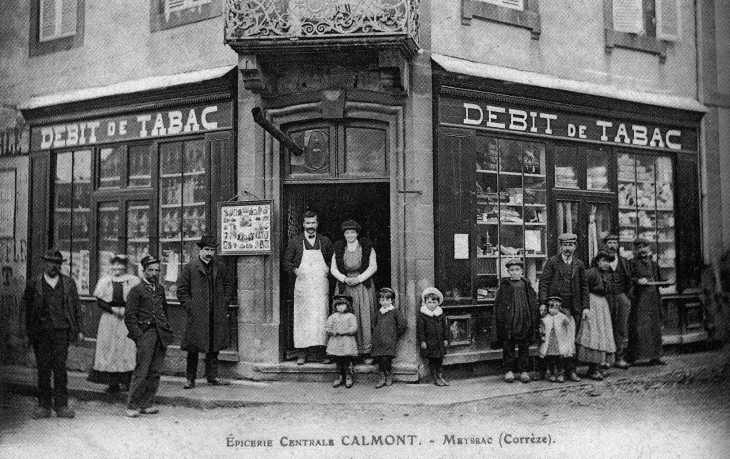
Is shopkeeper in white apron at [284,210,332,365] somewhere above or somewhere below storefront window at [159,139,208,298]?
below

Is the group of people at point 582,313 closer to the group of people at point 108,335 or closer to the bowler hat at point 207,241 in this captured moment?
the bowler hat at point 207,241

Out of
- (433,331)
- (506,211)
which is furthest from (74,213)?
(506,211)

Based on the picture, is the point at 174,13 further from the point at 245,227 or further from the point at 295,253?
the point at 295,253

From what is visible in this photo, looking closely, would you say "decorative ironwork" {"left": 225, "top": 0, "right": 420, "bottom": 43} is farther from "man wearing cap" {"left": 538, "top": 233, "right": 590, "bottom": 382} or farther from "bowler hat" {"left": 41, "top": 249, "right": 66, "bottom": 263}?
"man wearing cap" {"left": 538, "top": 233, "right": 590, "bottom": 382}

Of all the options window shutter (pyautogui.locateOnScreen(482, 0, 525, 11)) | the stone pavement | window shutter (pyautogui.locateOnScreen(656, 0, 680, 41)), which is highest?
window shutter (pyautogui.locateOnScreen(482, 0, 525, 11))

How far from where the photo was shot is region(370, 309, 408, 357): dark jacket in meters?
7.83

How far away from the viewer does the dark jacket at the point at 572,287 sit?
26.6ft

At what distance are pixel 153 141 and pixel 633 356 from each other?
21.5 feet

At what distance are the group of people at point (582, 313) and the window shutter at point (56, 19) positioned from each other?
6018mm

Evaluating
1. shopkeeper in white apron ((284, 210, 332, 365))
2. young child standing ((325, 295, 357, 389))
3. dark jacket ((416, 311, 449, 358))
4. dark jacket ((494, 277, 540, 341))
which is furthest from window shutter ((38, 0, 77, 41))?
dark jacket ((494, 277, 540, 341))

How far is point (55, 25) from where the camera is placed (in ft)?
27.0

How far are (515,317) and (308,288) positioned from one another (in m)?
2.47

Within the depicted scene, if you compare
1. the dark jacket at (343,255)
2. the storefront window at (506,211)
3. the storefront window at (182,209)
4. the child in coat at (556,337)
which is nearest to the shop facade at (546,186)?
Answer: the storefront window at (506,211)

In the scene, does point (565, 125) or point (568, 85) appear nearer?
point (568, 85)
